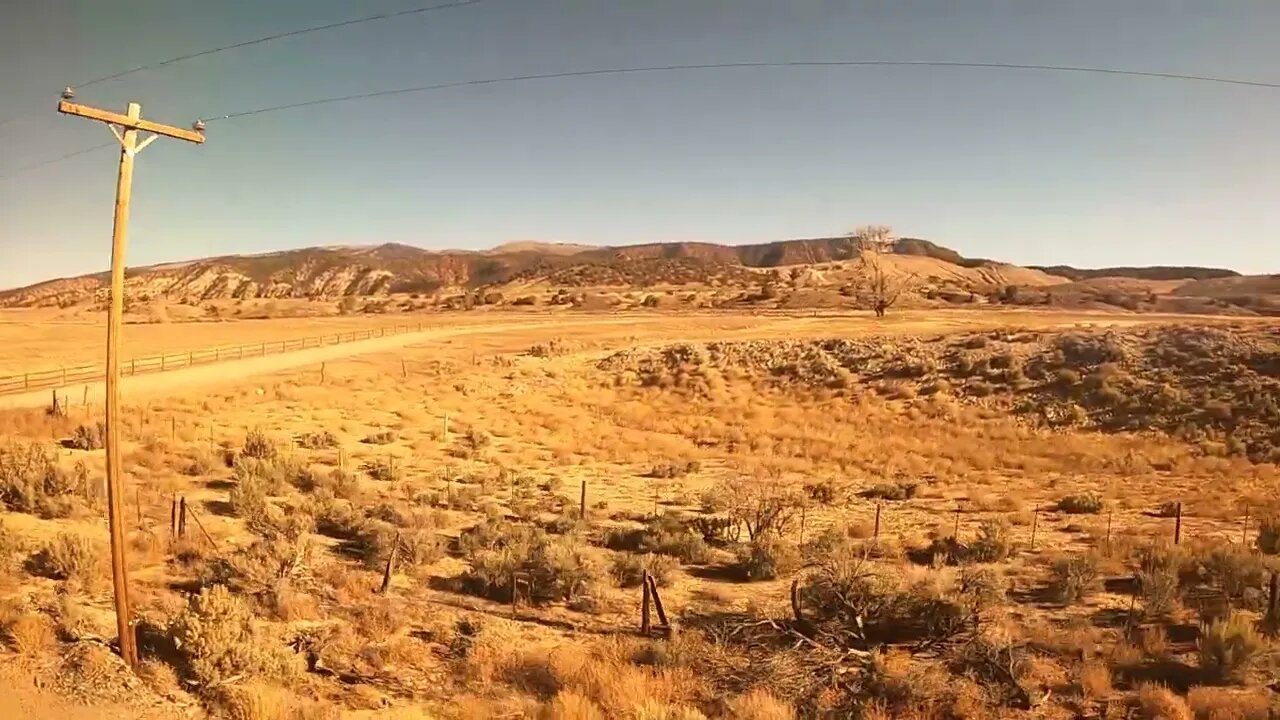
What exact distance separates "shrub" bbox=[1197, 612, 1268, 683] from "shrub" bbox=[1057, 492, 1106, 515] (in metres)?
9.09

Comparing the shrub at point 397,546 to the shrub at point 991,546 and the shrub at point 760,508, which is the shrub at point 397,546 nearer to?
the shrub at point 760,508

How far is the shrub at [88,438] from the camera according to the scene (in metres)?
21.4

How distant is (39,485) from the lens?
16.0 metres

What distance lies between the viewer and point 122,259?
941cm

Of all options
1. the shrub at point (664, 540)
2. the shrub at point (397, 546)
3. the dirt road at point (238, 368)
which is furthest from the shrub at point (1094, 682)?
the dirt road at point (238, 368)

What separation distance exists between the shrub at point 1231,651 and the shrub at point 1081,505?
9.09 m

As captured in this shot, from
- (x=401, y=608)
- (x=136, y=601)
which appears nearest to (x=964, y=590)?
(x=401, y=608)

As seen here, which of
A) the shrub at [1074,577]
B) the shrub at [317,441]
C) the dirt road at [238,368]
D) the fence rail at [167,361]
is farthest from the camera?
the fence rail at [167,361]

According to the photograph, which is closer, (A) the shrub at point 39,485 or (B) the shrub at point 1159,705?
(B) the shrub at point 1159,705

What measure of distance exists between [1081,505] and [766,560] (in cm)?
997

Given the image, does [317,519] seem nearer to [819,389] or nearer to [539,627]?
[539,627]

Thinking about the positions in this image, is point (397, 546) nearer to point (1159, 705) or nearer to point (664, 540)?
point (664, 540)

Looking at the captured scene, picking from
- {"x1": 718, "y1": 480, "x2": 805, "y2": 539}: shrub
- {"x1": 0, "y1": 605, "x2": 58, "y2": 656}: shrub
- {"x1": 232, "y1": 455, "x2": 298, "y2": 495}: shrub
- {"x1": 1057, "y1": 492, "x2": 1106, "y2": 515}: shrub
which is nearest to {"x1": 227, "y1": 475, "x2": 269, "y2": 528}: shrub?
{"x1": 232, "y1": 455, "x2": 298, "y2": 495}: shrub

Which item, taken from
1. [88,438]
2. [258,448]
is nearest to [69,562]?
[258,448]
